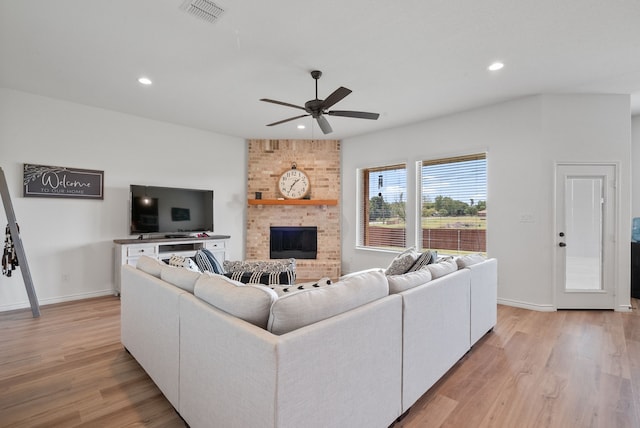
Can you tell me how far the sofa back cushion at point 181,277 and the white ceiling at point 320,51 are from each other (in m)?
1.97

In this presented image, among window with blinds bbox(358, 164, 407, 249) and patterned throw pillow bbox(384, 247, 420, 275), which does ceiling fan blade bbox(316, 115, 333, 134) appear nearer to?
patterned throw pillow bbox(384, 247, 420, 275)

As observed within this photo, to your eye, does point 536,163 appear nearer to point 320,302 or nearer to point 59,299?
point 320,302

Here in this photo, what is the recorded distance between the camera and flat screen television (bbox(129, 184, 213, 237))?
4500 mm

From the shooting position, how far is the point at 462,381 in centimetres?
218

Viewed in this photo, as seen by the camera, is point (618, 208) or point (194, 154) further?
point (194, 154)

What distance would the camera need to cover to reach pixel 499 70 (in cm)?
320

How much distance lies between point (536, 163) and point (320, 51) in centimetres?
316

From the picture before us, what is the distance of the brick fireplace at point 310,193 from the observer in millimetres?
5969

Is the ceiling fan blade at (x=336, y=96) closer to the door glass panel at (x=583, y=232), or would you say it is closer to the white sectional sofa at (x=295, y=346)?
the white sectional sofa at (x=295, y=346)

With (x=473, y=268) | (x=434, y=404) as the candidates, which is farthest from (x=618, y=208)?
(x=434, y=404)

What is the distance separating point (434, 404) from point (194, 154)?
5.17 m

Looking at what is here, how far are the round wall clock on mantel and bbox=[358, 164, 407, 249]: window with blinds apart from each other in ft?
3.79

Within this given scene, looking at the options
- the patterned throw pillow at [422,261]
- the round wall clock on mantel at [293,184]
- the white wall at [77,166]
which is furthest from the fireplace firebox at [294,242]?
the patterned throw pillow at [422,261]

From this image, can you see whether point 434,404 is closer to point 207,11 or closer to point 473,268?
point 473,268
